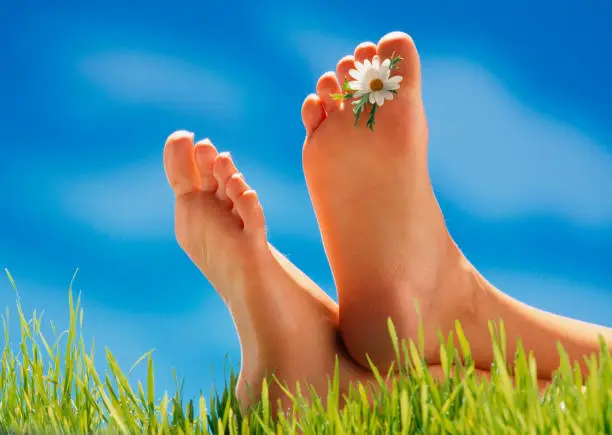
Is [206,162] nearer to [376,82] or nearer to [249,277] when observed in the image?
[249,277]

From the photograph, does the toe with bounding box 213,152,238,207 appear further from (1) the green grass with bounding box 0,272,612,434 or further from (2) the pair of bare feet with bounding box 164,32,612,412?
(1) the green grass with bounding box 0,272,612,434

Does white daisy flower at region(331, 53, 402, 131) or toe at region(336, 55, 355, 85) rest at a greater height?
toe at region(336, 55, 355, 85)

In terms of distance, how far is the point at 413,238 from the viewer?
5.79 ft

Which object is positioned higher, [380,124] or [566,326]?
[380,124]

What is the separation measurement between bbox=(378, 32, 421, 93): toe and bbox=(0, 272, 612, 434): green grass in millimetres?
640

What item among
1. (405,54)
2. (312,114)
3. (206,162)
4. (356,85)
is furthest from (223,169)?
(405,54)

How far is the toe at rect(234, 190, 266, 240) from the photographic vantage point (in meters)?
1.71

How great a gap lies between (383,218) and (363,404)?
0.60 m

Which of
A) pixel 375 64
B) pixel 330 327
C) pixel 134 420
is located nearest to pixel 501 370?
pixel 134 420

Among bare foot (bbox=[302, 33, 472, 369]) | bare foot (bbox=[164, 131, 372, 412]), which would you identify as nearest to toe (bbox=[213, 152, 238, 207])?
bare foot (bbox=[164, 131, 372, 412])

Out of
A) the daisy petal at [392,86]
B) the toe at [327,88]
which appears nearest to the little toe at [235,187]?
the toe at [327,88]

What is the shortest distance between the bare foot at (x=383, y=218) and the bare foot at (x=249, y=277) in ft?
0.30

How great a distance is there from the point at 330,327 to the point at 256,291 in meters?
0.22

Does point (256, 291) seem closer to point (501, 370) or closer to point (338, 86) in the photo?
point (338, 86)
